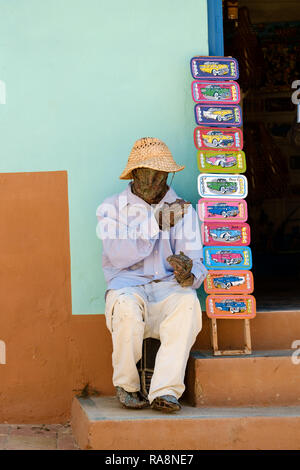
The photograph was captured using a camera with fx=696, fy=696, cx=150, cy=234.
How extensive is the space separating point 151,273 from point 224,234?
0.50 metres

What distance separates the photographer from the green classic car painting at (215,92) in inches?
167

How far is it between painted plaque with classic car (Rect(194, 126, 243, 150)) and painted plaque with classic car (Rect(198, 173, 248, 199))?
0.58 ft

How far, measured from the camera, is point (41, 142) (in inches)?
172

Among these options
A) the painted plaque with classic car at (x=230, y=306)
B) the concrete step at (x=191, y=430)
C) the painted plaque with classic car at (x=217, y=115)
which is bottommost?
the concrete step at (x=191, y=430)

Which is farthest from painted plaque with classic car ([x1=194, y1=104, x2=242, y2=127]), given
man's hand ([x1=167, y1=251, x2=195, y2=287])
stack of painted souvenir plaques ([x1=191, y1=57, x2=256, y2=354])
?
man's hand ([x1=167, y1=251, x2=195, y2=287])

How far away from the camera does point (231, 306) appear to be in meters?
4.10

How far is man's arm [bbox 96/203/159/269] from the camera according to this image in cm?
396

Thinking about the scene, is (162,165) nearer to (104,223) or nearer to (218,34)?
(104,223)

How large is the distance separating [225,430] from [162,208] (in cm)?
132

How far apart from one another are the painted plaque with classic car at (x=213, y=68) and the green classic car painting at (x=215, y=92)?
61mm

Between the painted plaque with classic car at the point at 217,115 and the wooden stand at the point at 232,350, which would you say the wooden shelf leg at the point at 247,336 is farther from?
the painted plaque with classic car at the point at 217,115

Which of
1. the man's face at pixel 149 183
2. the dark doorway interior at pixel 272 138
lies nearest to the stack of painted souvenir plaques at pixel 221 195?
the man's face at pixel 149 183

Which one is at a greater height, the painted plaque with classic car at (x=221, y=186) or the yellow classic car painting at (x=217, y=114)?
the yellow classic car painting at (x=217, y=114)

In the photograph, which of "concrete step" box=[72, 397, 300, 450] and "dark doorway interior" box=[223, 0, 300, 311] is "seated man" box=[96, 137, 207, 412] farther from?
"dark doorway interior" box=[223, 0, 300, 311]
